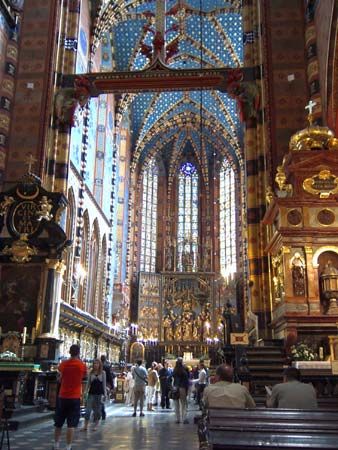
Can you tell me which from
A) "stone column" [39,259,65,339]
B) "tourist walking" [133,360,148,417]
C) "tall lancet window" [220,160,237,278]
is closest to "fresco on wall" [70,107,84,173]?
"stone column" [39,259,65,339]

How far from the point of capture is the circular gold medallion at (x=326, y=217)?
1231cm

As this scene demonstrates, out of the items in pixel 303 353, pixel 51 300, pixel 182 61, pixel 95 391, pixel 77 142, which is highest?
pixel 182 61

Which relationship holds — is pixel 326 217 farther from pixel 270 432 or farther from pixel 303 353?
pixel 270 432

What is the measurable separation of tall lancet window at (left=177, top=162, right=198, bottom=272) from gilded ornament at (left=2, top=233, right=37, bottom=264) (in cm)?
2022

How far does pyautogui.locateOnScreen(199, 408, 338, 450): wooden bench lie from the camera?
2.66m

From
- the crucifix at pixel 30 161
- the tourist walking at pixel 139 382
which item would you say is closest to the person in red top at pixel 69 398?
the tourist walking at pixel 139 382

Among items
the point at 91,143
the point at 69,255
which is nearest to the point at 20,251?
the point at 69,255

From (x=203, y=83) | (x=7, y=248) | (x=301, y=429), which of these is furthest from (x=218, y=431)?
(x=203, y=83)

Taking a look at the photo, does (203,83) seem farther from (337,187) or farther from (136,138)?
(136,138)

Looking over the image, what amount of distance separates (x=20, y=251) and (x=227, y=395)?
10685 millimetres

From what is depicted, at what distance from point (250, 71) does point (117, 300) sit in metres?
14.1

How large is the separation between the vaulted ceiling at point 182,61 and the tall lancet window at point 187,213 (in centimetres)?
132

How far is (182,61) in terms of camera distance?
30234mm

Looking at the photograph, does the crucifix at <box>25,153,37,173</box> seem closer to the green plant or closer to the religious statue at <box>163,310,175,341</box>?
the green plant
